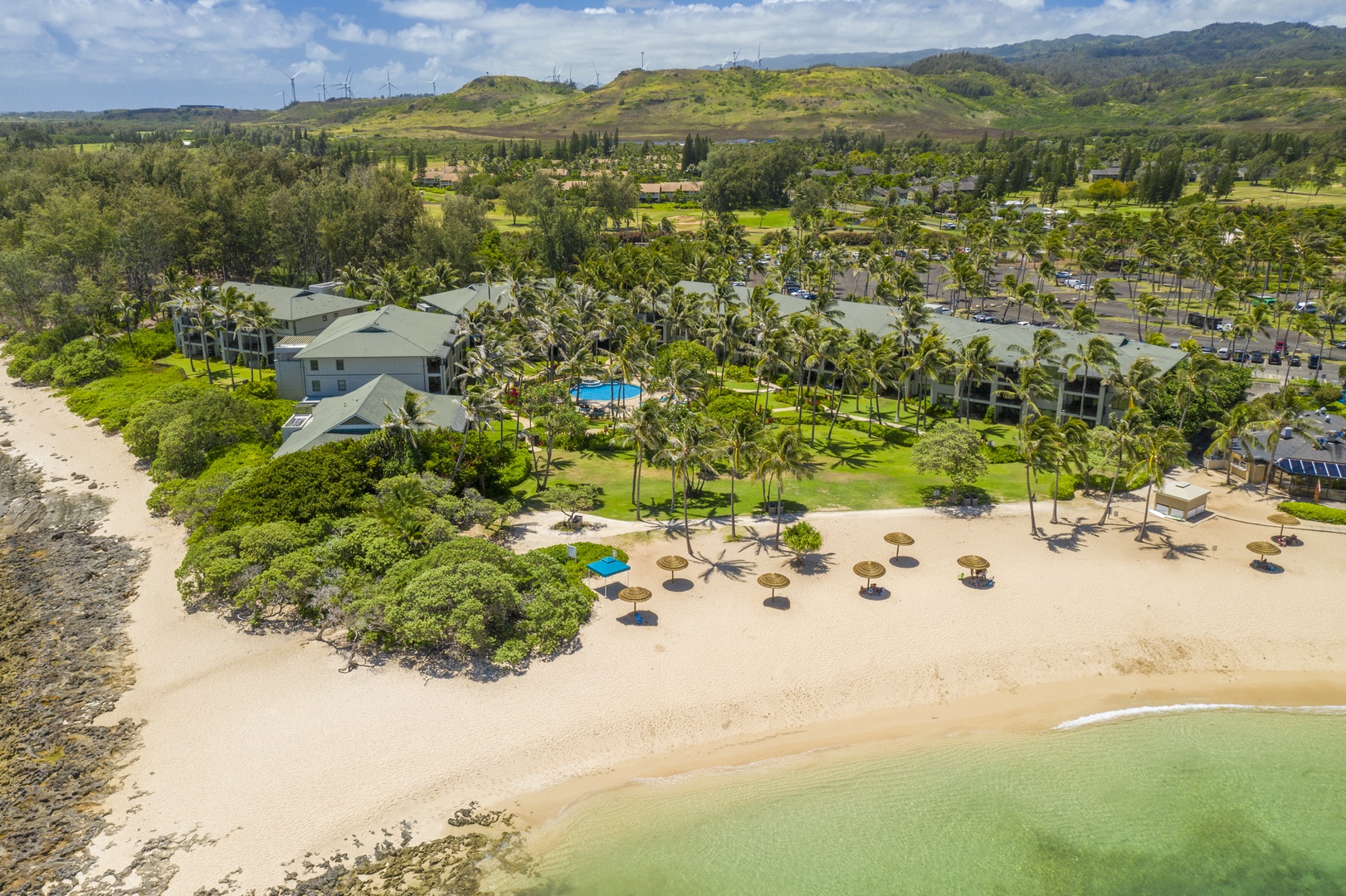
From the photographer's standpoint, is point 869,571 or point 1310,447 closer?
point 869,571

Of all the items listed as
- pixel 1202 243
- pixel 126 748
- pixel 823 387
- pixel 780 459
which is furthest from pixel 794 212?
pixel 126 748

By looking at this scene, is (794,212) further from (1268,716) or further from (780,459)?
(1268,716)

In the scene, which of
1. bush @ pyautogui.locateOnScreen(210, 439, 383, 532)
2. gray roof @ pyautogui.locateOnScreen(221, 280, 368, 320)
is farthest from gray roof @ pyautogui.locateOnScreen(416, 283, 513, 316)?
bush @ pyautogui.locateOnScreen(210, 439, 383, 532)

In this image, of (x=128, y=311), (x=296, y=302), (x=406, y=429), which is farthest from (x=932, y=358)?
(x=128, y=311)

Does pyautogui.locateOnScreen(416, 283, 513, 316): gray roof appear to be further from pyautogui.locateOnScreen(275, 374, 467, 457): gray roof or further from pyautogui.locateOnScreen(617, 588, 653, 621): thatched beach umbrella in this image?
pyautogui.locateOnScreen(617, 588, 653, 621): thatched beach umbrella

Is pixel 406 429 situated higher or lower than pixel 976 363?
lower

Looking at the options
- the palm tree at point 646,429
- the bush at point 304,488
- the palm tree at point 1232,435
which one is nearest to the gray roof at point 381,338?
the bush at point 304,488

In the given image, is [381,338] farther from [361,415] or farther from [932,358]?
[932,358]
